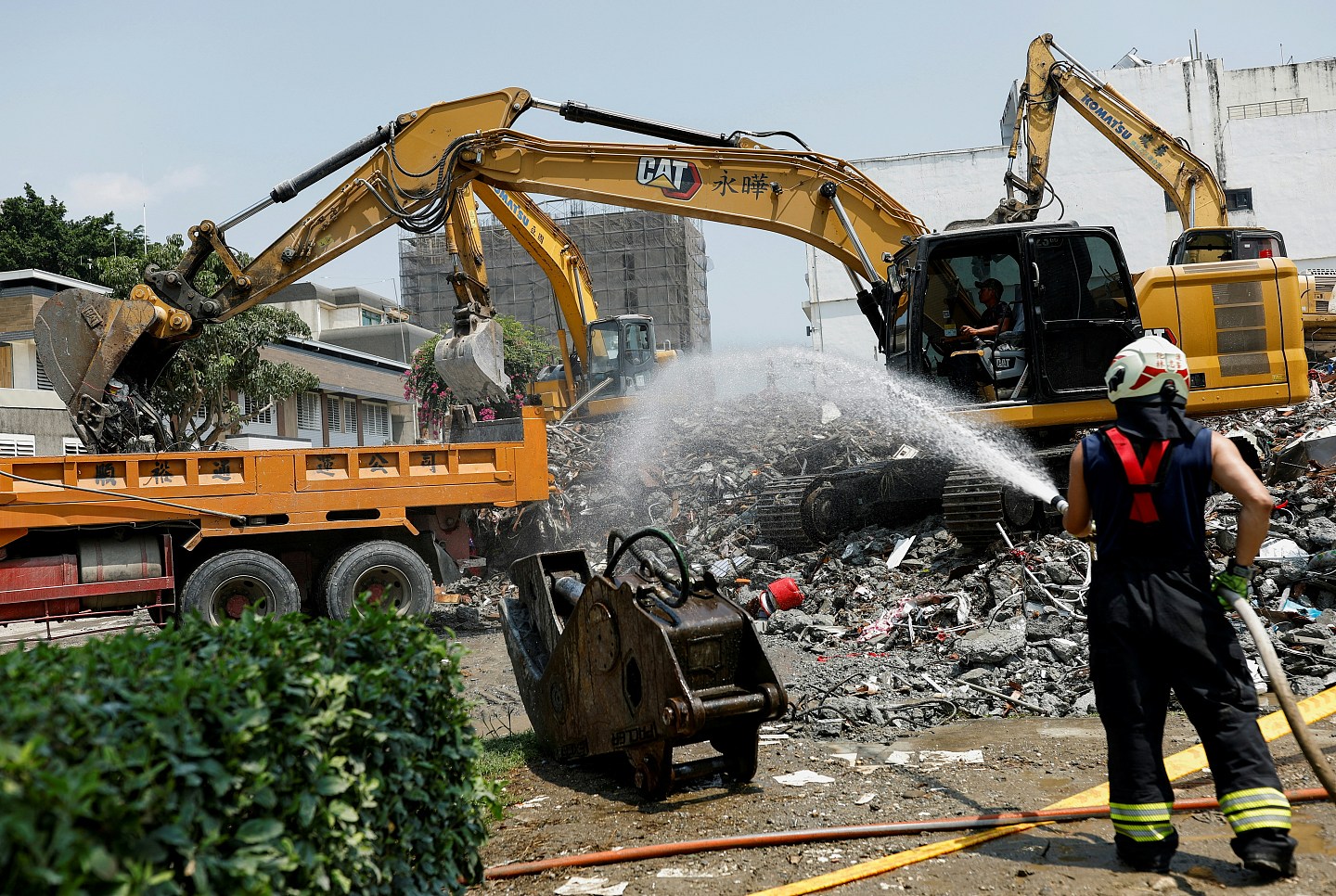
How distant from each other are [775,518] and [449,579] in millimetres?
3335

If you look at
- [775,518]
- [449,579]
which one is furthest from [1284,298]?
[449,579]

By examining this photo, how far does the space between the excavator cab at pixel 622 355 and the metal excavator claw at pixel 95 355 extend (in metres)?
8.60

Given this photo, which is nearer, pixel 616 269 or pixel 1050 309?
pixel 1050 309

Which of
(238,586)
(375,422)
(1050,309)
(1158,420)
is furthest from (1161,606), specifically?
(375,422)

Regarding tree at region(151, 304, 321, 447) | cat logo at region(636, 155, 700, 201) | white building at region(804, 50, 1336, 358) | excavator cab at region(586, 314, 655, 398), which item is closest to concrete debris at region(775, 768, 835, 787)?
cat logo at region(636, 155, 700, 201)

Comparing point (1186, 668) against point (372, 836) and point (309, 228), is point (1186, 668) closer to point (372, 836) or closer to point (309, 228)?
point (372, 836)

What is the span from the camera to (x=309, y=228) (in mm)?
11078

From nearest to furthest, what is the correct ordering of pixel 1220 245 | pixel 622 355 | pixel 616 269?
pixel 1220 245 → pixel 622 355 → pixel 616 269

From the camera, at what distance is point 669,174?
11445mm

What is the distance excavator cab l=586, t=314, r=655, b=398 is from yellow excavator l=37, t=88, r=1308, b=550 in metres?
6.86

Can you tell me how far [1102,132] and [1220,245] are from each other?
8.63 feet

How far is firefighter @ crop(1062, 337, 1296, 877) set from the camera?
147 inches

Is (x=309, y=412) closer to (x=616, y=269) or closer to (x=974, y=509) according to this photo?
(x=616, y=269)

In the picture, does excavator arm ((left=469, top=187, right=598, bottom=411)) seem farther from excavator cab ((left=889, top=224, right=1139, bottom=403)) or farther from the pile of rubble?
excavator cab ((left=889, top=224, right=1139, bottom=403))
